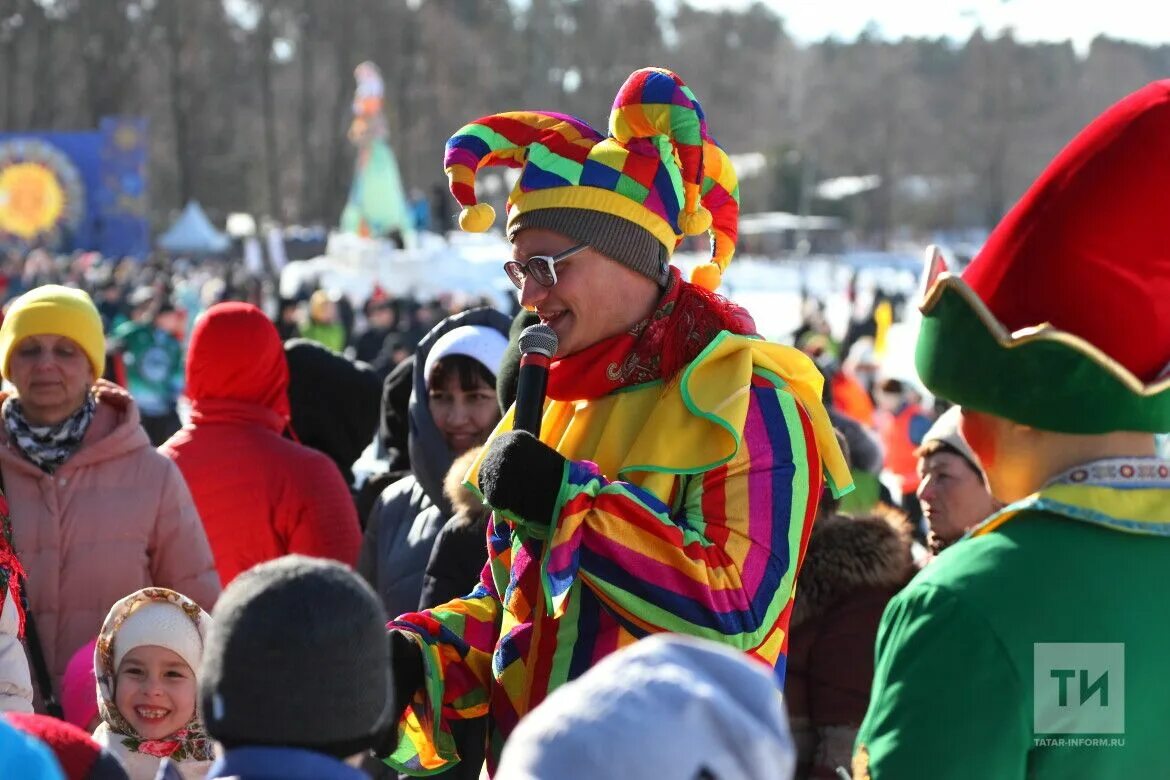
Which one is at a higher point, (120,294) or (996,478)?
(996,478)

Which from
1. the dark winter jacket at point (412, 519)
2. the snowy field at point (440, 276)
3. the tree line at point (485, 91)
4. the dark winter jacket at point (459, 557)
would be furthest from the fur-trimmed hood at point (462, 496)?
the tree line at point (485, 91)

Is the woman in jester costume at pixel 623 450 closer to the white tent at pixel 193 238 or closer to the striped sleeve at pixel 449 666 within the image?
the striped sleeve at pixel 449 666

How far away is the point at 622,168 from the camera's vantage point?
2.82 m

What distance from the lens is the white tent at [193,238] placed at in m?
47.9

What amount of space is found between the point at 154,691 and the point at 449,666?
0.88 m

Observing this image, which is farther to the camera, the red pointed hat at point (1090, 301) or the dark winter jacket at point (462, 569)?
the dark winter jacket at point (462, 569)

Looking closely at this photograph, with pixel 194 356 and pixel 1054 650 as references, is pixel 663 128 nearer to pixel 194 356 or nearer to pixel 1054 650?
pixel 1054 650

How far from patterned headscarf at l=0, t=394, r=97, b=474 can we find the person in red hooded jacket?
457mm

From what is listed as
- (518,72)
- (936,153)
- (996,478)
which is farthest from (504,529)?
(936,153)

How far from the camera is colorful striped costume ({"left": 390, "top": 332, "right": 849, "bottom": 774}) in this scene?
2486 mm

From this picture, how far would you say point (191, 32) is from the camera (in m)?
61.5

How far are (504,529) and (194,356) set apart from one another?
226 cm

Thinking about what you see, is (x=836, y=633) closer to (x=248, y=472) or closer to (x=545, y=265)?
(x=545, y=265)

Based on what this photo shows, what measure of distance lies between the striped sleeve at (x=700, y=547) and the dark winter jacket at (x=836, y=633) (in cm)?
100
